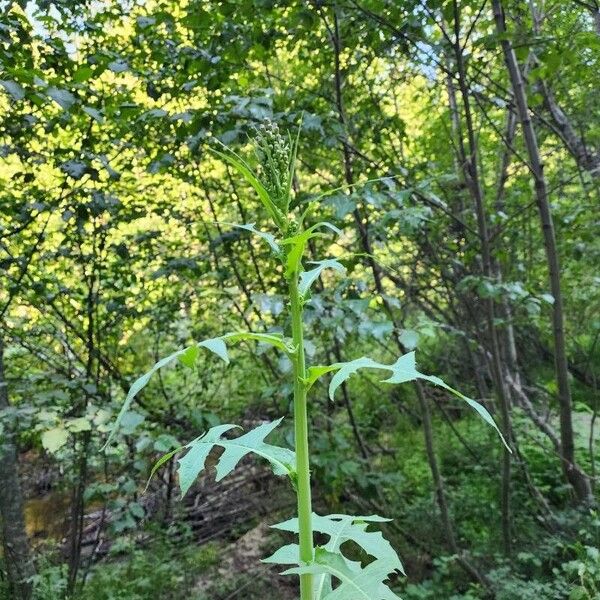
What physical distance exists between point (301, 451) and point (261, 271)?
4092mm

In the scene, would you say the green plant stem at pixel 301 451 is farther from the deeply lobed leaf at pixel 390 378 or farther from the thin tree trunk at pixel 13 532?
the thin tree trunk at pixel 13 532

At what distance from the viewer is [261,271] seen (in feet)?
16.7

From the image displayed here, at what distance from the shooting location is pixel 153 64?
13.5 ft

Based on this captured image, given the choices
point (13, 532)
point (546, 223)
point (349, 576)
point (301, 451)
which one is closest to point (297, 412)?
point (301, 451)

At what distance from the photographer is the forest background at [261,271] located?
2.90 m

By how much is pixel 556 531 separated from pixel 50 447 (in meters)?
3.35

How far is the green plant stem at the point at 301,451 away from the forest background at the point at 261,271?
899mm

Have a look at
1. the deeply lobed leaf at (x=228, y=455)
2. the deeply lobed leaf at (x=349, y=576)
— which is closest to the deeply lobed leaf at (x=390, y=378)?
the deeply lobed leaf at (x=228, y=455)

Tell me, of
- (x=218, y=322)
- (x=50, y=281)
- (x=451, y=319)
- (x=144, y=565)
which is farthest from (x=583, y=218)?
(x=144, y=565)

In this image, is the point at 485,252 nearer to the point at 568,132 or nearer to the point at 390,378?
the point at 568,132

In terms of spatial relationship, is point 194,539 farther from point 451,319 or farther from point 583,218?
point 583,218

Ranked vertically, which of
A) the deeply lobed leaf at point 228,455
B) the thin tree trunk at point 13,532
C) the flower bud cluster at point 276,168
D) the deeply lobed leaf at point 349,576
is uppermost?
the flower bud cluster at point 276,168

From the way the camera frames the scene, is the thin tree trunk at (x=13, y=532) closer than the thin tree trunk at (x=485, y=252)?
No

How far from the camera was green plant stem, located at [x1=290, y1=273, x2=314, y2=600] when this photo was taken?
1.04 metres
